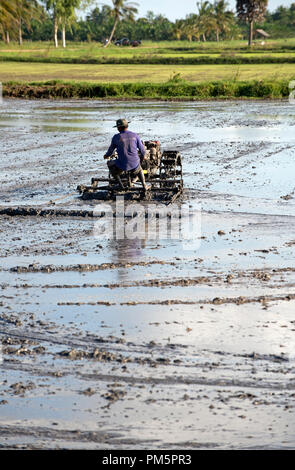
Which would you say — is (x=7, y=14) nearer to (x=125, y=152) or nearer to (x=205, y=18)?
(x=125, y=152)

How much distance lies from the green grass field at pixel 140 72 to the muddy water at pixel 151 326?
3235 centimetres

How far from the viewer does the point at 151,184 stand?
52.0ft

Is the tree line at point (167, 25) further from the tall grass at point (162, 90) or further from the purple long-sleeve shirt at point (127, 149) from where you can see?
the purple long-sleeve shirt at point (127, 149)

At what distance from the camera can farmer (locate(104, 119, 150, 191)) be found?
48.6ft

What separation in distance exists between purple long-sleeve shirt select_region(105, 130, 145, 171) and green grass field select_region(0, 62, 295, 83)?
3079 cm

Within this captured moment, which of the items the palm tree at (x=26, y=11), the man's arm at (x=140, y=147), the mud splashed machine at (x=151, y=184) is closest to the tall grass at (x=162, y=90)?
the mud splashed machine at (x=151, y=184)

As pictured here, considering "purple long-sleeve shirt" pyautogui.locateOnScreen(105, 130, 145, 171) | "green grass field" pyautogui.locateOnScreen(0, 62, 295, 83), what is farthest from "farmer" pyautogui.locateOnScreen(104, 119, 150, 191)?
"green grass field" pyautogui.locateOnScreen(0, 62, 295, 83)

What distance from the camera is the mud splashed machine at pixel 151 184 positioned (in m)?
15.2

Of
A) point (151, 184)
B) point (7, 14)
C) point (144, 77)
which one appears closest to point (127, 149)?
point (151, 184)

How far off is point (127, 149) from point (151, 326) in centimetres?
694

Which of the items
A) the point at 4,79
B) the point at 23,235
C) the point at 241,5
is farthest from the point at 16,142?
the point at 241,5

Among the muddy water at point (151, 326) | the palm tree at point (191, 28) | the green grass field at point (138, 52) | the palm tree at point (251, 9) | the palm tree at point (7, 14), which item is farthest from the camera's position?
the palm tree at point (191, 28)

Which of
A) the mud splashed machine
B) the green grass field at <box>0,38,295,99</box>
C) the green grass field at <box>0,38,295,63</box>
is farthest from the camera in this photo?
the green grass field at <box>0,38,295,63</box>

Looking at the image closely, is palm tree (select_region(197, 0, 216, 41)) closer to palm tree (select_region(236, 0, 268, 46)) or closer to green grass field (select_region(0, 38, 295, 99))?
palm tree (select_region(236, 0, 268, 46))
